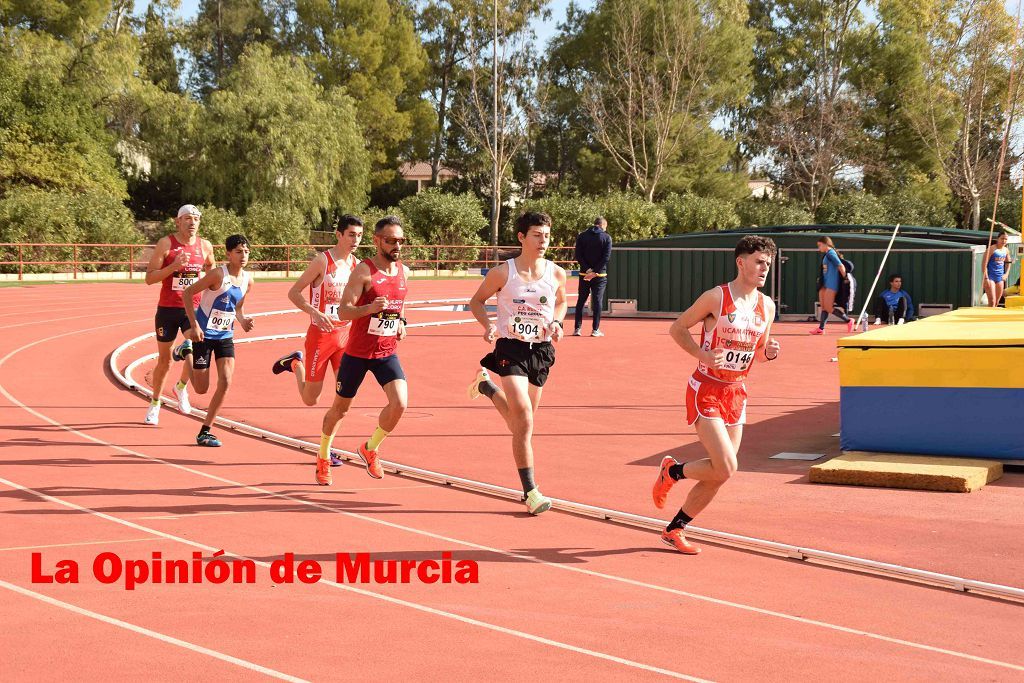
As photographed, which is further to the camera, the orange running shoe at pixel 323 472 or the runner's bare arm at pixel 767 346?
the orange running shoe at pixel 323 472

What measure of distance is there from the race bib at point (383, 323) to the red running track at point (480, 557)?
3.95ft

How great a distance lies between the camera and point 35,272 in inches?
1537

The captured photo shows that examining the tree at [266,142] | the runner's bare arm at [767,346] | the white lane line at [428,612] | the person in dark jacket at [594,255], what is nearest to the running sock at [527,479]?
the runner's bare arm at [767,346]

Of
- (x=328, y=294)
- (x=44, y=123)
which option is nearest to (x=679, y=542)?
(x=328, y=294)

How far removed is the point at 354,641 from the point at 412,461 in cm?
485

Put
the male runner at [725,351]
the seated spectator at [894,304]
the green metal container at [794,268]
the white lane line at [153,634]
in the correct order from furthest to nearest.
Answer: the green metal container at [794,268] → the seated spectator at [894,304] → the male runner at [725,351] → the white lane line at [153,634]

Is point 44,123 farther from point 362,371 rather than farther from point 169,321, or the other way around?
point 362,371

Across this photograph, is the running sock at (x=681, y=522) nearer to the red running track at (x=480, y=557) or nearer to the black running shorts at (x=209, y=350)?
the red running track at (x=480, y=557)

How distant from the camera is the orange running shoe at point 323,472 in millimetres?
9125

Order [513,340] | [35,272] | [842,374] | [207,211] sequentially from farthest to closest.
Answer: [207,211] < [35,272] < [842,374] < [513,340]

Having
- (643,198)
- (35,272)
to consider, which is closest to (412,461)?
(35,272)

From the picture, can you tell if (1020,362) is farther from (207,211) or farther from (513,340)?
(207,211)

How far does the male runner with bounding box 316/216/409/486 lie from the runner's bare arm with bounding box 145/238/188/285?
9.87 feet

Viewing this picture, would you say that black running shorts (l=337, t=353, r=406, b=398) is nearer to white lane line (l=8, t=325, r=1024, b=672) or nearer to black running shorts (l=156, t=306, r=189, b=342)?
white lane line (l=8, t=325, r=1024, b=672)
